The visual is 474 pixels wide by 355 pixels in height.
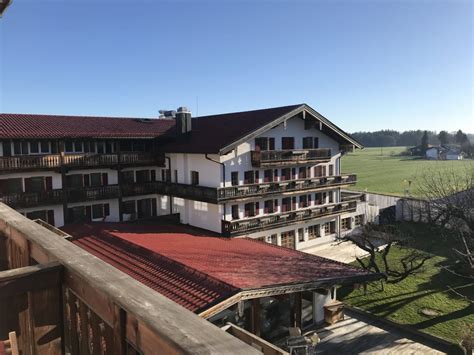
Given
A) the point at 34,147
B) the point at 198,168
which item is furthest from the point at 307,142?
the point at 34,147

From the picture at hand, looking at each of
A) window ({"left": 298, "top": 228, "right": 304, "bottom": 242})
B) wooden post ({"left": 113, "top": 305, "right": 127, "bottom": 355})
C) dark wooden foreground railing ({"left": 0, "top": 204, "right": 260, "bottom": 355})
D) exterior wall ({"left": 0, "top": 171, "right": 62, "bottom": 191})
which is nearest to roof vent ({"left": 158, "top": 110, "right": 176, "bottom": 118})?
exterior wall ({"left": 0, "top": 171, "right": 62, "bottom": 191})

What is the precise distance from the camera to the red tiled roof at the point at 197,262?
14.8 m

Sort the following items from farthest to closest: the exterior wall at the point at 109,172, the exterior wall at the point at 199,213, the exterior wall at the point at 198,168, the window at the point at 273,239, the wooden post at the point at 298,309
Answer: the window at the point at 273,239
the exterior wall at the point at 109,172
the exterior wall at the point at 199,213
the exterior wall at the point at 198,168
the wooden post at the point at 298,309

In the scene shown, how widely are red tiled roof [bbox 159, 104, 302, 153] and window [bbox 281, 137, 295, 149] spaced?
2229 millimetres

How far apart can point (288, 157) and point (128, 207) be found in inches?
509

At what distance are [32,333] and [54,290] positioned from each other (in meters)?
0.28

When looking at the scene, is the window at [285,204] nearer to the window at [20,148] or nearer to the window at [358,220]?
the window at [358,220]

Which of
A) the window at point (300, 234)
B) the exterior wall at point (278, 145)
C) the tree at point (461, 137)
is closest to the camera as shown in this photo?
the exterior wall at point (278, 145)

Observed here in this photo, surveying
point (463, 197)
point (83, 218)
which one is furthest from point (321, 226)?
point (83, 218)

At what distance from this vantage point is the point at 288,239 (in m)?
30.8

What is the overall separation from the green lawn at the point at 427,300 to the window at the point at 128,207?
17028 millimetres

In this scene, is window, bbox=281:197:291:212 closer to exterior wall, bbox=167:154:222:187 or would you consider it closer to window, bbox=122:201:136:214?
exterior wall, bbox=167:154:222:187

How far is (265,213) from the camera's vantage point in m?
29.4

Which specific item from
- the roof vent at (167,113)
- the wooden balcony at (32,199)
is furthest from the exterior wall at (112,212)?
the roof vent at (167,113)
